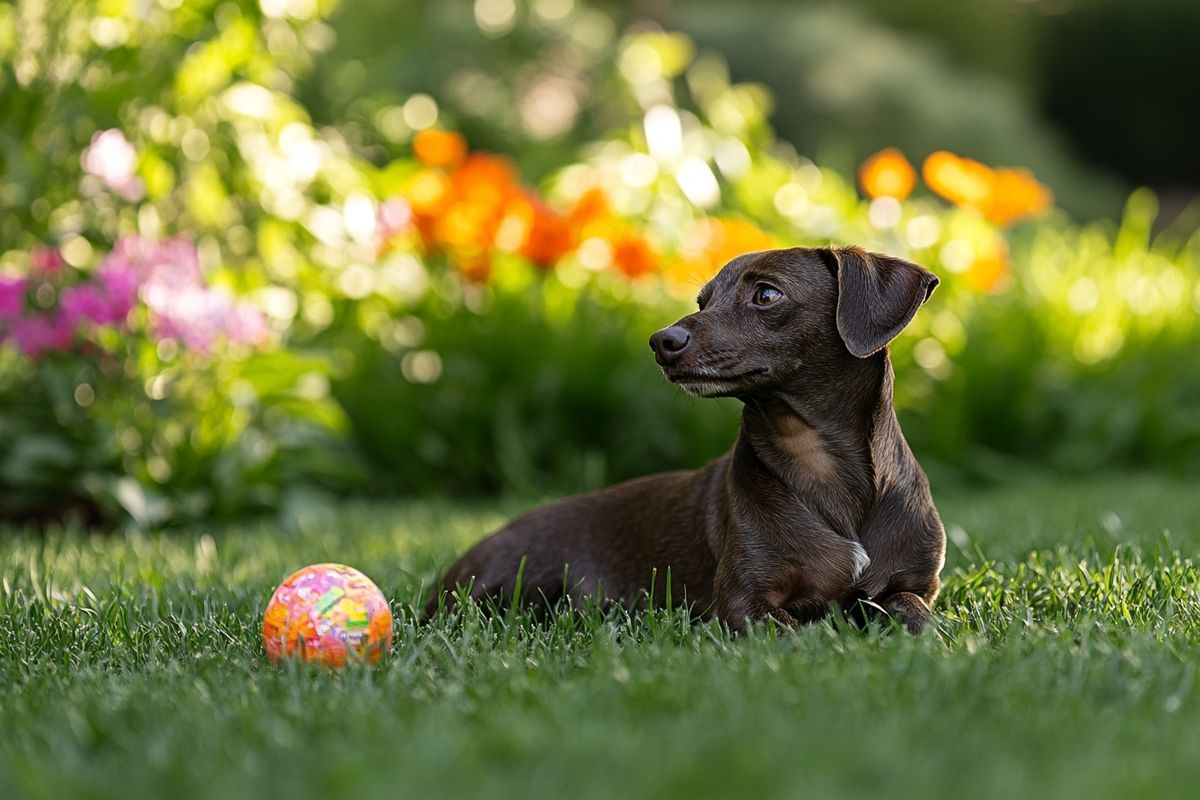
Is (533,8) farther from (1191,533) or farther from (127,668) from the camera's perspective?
(127,668)

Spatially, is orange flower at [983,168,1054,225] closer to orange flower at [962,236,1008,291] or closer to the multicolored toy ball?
orange flower at [962,236,1008,291]

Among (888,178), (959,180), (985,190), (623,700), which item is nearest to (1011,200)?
(985,190)

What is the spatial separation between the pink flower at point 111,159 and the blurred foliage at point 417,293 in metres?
0.01

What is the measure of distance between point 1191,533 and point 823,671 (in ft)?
8.14

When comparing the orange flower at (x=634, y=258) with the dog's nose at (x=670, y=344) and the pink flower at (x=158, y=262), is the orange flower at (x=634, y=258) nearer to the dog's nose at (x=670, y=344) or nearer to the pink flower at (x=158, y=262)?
the pink flower at (x=158, y=262)

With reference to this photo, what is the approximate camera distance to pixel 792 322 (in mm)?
3244

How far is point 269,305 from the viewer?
5.95m

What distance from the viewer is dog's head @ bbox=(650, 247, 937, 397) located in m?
3.12

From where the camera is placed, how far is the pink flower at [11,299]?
16.6 ft

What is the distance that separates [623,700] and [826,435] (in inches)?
45.7

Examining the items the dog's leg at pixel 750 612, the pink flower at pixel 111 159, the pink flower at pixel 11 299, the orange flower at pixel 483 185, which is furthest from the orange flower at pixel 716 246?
the dog's leg at pixel 750 612

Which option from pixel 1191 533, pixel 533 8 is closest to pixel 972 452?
pixel 1191 533

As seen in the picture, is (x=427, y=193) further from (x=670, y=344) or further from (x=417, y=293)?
(x=670, y=344)

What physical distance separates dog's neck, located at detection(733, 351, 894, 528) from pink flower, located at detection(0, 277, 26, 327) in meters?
3.14
